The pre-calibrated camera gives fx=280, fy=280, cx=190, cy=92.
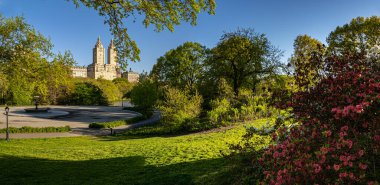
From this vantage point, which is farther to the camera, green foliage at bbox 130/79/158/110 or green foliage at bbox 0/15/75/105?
green foliage at bbox 130/79/158/110

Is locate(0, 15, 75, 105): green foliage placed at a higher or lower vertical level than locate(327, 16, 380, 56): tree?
lower

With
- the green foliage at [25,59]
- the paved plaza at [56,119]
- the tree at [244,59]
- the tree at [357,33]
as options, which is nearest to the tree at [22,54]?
the green foliage at [25,59]

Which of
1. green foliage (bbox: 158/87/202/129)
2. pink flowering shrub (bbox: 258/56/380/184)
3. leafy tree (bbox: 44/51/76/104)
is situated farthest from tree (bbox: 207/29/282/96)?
pink flowering shrub (bbox: 258/56/380/184)

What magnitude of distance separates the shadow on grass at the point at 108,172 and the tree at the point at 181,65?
98.6 feet

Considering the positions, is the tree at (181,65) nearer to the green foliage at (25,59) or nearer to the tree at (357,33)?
the tree at (357,33)

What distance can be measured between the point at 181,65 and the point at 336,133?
3928cm

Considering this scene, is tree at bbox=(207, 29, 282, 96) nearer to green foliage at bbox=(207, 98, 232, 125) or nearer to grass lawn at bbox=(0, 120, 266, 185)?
green foliage at bbox=(207, 98, 232, 125)

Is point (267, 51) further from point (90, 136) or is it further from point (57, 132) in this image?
point (57, 132)

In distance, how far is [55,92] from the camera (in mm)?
64500

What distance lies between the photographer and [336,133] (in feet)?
10.8

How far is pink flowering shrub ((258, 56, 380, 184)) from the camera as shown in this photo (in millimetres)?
2717

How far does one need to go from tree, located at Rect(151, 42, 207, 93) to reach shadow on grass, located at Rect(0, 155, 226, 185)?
3006 cm

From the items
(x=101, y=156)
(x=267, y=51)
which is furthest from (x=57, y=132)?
(x=267, y=51)

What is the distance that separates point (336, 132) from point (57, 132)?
2727 centimetres
